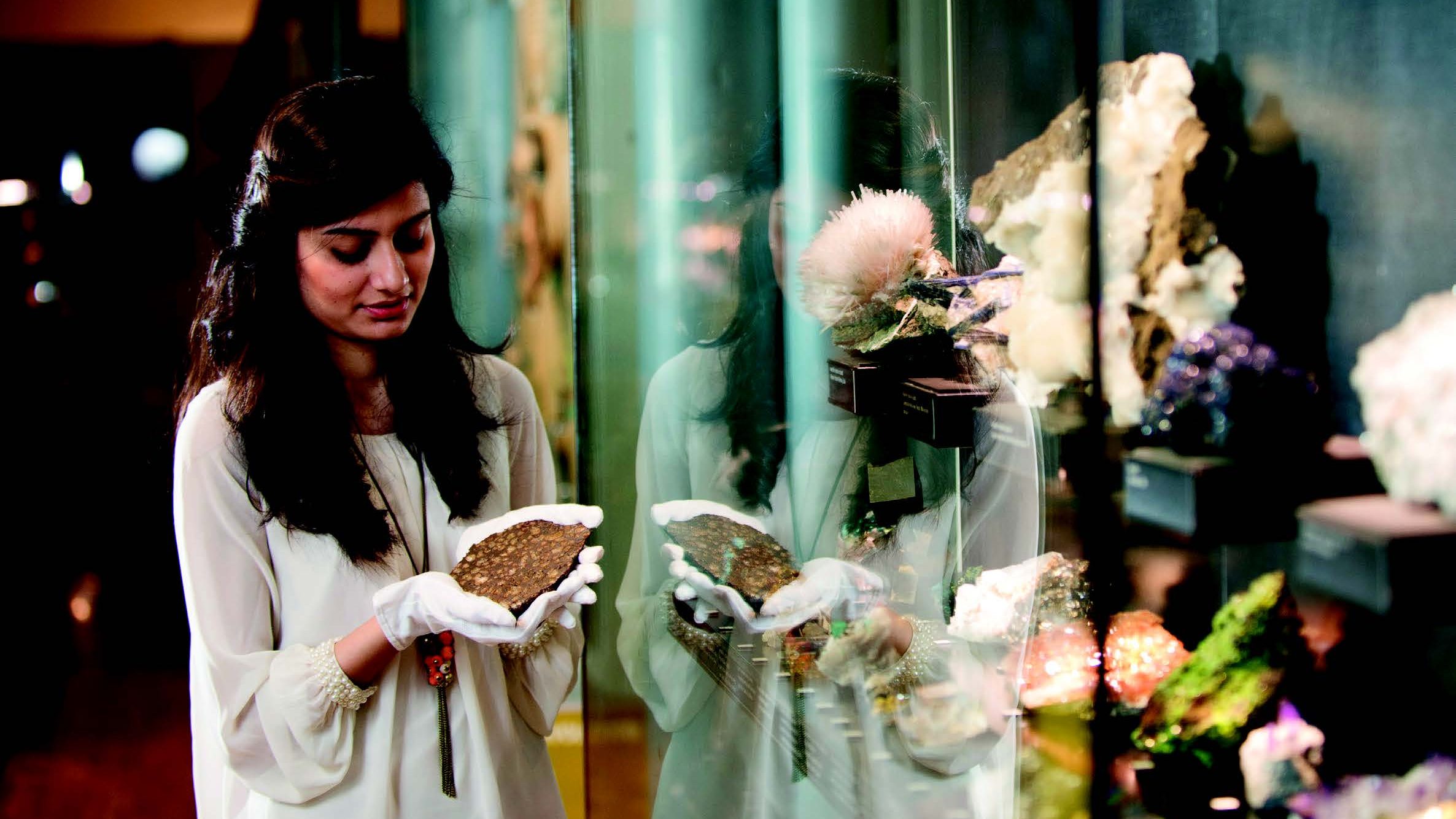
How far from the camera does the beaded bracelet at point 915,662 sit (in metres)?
1.66

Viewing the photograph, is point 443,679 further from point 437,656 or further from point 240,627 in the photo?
point 240,627

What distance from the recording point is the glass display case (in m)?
1.34

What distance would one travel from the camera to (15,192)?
155 centimetres

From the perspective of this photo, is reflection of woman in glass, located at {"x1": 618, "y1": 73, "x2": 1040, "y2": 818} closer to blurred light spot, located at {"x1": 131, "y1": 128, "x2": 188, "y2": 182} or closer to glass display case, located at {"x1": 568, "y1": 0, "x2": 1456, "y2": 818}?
glass display case, located at {"x1": 568, "y1": 0, "x2": 1456, "y2": 818}

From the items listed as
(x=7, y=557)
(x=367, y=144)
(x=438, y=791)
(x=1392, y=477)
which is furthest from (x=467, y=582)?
(x=1392, y=477)

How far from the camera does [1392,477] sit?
1264mm

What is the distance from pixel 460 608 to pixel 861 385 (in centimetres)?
65

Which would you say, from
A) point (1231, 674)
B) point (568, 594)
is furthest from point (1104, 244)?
point (568, 594)

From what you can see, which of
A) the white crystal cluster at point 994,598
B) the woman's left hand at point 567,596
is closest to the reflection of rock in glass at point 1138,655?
the white crystal cluster at point 994,598

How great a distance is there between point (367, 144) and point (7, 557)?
80cm

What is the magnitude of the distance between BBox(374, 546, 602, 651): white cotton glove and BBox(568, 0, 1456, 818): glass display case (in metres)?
0.29

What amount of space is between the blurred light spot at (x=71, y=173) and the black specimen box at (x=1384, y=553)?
67.8 inches

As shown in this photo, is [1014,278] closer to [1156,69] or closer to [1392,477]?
[1156,69]

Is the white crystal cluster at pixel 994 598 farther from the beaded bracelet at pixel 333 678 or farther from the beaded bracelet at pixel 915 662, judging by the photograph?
the beaded bracelet at pixel 333 678
